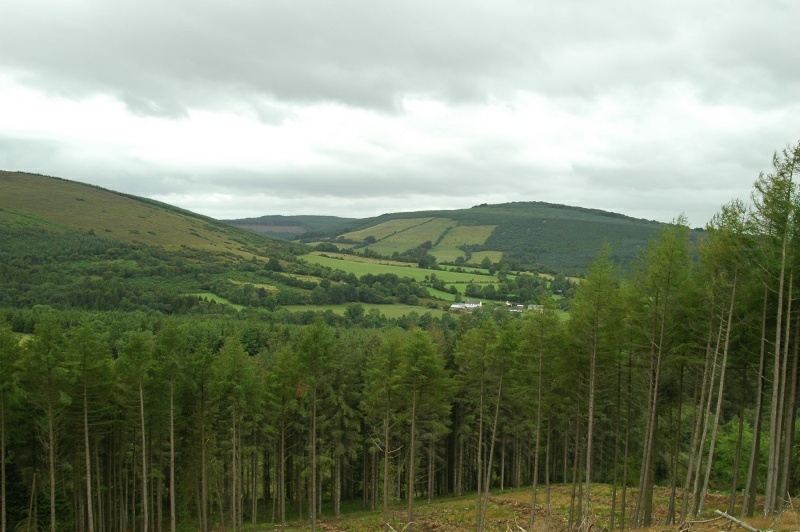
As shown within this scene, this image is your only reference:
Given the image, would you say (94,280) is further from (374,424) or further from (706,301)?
(706,301)

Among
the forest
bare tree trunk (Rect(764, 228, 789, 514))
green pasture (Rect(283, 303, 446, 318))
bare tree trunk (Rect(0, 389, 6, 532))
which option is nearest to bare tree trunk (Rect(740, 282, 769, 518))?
the forest

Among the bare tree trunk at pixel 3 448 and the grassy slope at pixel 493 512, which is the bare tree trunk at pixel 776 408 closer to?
the grassy slope at pixel 493 512

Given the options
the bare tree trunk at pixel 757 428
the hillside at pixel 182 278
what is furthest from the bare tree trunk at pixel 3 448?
the hillside at pixel 182 278

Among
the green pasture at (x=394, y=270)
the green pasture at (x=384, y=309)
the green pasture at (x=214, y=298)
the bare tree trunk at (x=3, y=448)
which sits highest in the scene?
the green pasture at (x=394, y=270)

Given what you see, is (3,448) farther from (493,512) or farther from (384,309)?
(384,309)

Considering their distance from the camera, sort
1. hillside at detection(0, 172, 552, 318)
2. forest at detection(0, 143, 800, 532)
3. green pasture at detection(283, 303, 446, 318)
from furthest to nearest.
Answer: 1. hillside at detection(0, 172, 552, 318)
2. green pasture at detection(283, 303, 446, 318)
3. forest at detection(0, 143, 800, 532)

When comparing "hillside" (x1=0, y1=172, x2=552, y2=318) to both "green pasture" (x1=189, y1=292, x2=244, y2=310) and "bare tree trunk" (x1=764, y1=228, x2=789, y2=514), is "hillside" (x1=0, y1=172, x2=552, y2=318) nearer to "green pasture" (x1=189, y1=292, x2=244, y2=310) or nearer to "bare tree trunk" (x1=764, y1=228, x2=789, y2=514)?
"green pasture" (x1=189, y1=292, x2=244, y2=310)

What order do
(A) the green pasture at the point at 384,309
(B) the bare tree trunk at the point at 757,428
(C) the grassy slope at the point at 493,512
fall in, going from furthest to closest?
(A) the green pasture at the point at 384,309, (C) the grassy slope at the point at 493,512, (B) the bare tree trunk at the point at 757,428

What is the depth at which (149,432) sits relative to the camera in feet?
99.9

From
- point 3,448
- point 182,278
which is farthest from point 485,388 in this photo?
point 182,278

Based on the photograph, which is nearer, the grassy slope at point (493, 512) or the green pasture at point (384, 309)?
the grassy slope at point (493, 512)

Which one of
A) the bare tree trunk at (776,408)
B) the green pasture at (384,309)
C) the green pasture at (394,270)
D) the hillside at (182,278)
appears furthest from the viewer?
the green pasture at (394,270)

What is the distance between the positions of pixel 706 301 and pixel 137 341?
26.1m

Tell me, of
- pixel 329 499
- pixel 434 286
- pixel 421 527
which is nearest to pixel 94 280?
pixel 434 286
